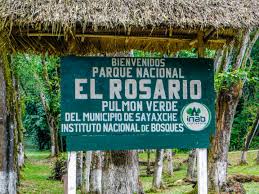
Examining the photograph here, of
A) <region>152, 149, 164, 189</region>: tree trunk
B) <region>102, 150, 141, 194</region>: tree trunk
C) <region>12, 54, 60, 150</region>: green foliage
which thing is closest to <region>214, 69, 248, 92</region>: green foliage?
<region>102, 150, 141, 194</region>: tree trunk

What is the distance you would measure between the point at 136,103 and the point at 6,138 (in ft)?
12.2

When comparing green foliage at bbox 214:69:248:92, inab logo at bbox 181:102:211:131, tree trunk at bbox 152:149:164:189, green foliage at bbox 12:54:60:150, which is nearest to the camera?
inab logo at bbox 181:102:211:131

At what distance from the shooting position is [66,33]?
7.70 metres

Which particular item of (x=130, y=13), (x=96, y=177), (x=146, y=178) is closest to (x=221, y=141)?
(x=96, y=177)

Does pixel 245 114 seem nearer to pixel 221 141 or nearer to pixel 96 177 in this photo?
pixel 96 177

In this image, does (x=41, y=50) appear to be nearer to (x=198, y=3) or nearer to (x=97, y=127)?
(x=97, y=127)

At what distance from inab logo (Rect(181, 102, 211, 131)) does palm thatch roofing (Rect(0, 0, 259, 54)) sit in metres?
1.30

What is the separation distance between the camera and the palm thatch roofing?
7.10 meters

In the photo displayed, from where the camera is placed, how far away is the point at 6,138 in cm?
1002

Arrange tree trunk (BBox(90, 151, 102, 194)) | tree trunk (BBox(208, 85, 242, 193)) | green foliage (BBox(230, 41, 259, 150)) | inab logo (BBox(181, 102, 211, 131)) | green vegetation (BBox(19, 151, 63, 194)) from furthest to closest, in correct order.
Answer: green foliage (BBox(230, 41, 259, 150))
green vegetation (BBox(19, 151, 63, 194))
tree trunk (BBox(90, 151, 102, 194))
tree trunk (BBox(208, 85, 242, 193))
inab logo (BBox(181, 102, 211, 131))

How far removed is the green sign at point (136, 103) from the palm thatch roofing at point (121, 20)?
589 mm

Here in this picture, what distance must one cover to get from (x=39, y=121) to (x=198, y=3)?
36.0m

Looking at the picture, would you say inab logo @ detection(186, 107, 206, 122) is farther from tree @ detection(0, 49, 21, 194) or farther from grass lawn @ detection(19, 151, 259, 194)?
grass lawn @ detection(19, 151, 259, 194)

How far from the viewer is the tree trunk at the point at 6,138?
973cm
